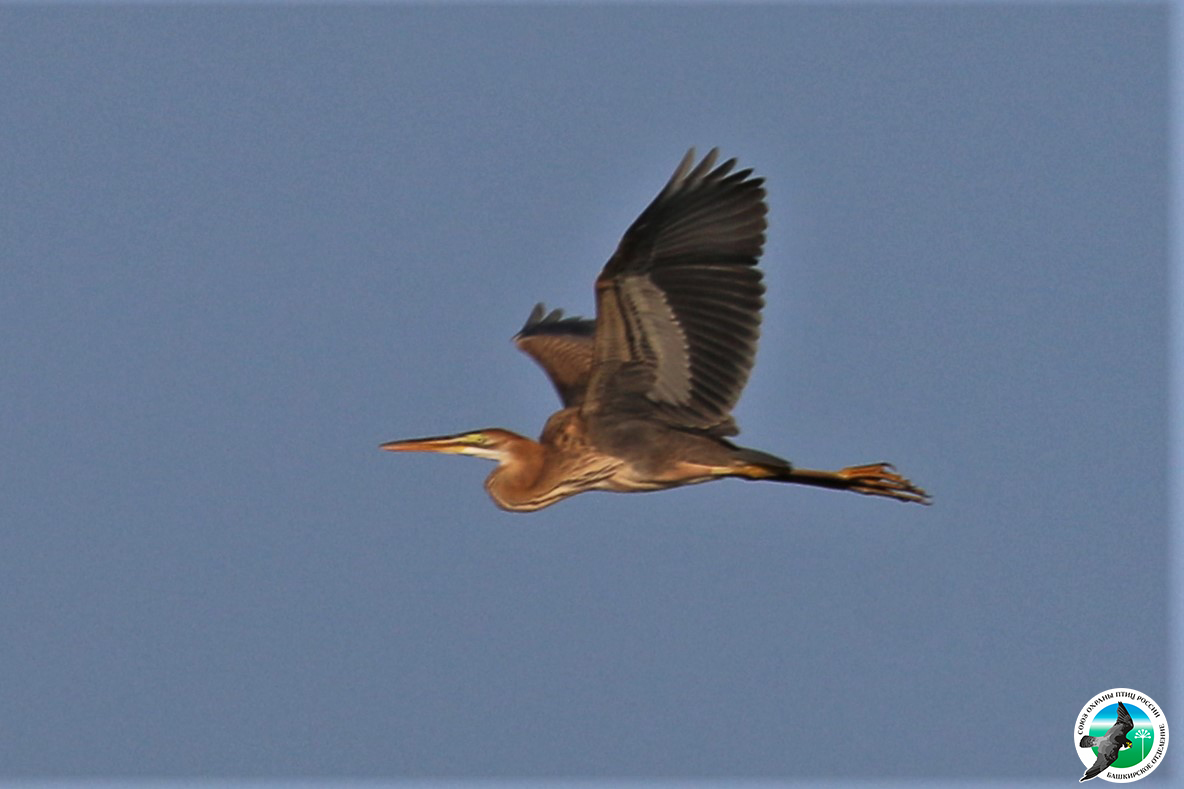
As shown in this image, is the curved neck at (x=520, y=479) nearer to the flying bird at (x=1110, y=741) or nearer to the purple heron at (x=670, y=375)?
the purple heron at (x=670, y=375)

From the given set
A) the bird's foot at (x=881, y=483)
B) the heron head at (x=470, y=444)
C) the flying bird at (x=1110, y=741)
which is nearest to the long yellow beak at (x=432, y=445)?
the heron head at (x=470, y=444)

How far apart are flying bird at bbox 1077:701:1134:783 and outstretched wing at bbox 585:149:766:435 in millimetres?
2621

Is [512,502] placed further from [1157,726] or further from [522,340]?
[1157,726]

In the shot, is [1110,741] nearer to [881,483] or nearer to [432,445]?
[881,483]

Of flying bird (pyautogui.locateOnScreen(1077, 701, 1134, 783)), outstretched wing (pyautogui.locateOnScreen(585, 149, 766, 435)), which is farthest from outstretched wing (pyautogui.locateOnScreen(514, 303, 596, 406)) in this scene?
flying bird (pyautogui.locateOnScreen(1077, 701, 1134, 783))

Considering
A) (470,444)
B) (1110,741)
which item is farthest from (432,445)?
(1110,741)

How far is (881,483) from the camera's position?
8.89 metres

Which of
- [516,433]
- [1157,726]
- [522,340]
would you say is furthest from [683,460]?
[1157,726]

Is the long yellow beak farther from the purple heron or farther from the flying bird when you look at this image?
the flying bird

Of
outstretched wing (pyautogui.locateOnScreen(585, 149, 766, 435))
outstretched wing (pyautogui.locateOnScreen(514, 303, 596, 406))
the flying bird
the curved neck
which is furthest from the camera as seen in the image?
outstretched wing (pyautogui.locateOnScreen(514, 303, 596, 406))

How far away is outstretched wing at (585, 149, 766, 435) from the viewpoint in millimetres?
7988

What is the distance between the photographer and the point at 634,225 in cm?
793

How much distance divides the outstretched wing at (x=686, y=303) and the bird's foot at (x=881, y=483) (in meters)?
0.78

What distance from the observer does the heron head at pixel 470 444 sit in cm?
876
